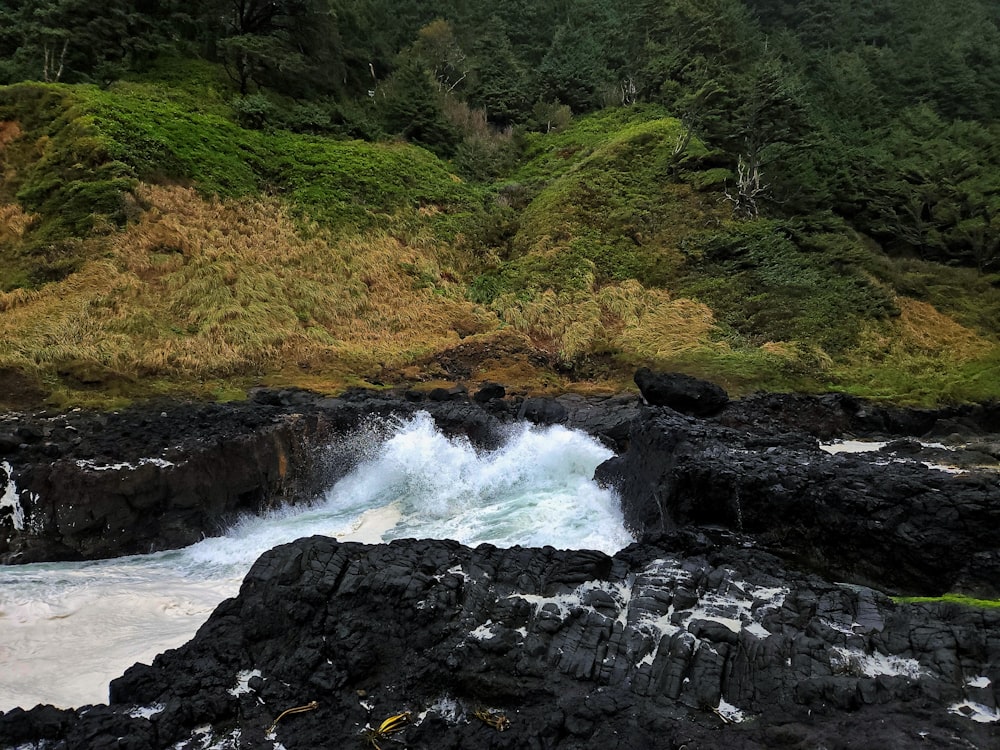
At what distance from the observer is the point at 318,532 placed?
944 centimetres

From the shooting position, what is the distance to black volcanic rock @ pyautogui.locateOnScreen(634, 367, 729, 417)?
12281 millimetres

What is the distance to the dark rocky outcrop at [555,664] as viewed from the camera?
381 cm

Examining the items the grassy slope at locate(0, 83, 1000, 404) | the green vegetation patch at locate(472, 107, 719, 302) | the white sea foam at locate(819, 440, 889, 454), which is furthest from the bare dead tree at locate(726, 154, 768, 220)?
the white sea foam at locate(819, 440, 889, 454)

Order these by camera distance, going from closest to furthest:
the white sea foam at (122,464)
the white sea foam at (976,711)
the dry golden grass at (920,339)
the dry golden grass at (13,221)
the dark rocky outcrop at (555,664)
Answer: the white sea foam at (976,711) < the dark rocky outcrop at (555,664) < the white sea foam at (122,464) < the dry golden grass at (920,339) < the dry golden grass at (13,221)

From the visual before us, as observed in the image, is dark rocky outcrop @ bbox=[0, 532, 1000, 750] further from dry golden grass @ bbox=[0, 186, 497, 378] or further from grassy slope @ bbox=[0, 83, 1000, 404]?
dry golden grass @ bbox=[0, 186, 497, 378]

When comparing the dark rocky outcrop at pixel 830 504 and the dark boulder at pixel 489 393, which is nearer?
the dark rocky outcrop at pixel 830 504

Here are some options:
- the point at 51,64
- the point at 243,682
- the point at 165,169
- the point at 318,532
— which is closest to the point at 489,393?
the point at 318,532

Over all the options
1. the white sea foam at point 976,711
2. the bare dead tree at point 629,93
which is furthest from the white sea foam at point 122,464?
the bare dead tree at point 629,93

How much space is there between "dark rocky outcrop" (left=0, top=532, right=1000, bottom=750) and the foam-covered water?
5.95 ft

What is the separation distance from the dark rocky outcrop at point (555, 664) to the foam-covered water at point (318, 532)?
5.95 feet

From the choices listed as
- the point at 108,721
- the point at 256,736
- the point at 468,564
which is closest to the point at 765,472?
the point at 468,564

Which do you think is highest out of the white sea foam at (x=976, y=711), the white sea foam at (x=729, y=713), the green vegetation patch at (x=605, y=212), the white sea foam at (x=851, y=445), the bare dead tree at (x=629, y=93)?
the bare dead tree at (x=629, y=93)

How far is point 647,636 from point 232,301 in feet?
51.4

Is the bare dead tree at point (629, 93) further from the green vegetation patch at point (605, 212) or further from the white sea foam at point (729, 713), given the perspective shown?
the white sea foam at point (729, 713)
